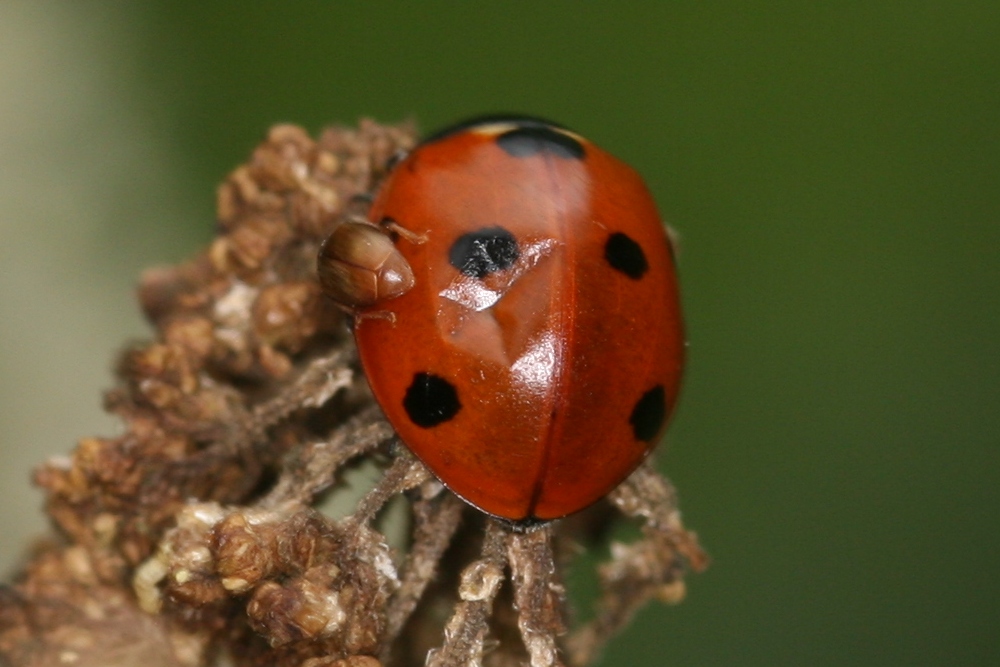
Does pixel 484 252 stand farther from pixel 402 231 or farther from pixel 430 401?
pixel 430 401

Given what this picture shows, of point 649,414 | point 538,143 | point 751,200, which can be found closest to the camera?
point 649,414

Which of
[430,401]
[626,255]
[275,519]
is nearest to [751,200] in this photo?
[626,255]

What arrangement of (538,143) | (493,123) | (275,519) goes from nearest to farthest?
(275,519)
(538,143)
(493,123)

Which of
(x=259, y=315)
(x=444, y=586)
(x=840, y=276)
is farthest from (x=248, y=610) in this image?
(x=840, y=276)

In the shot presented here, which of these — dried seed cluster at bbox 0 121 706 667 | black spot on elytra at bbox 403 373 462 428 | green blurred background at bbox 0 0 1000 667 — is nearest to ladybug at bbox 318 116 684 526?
black spot on elytra at bbox 403 373 462 428

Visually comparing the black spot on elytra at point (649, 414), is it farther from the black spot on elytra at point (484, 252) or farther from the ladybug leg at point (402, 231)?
the ladybug leg at point (402, 231)

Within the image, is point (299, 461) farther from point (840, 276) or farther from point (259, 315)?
point (840, 276)

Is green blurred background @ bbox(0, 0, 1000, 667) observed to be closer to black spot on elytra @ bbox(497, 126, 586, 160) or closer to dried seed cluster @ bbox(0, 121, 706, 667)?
dried seed cluster @ bbox(0, 121, 706, 667)
